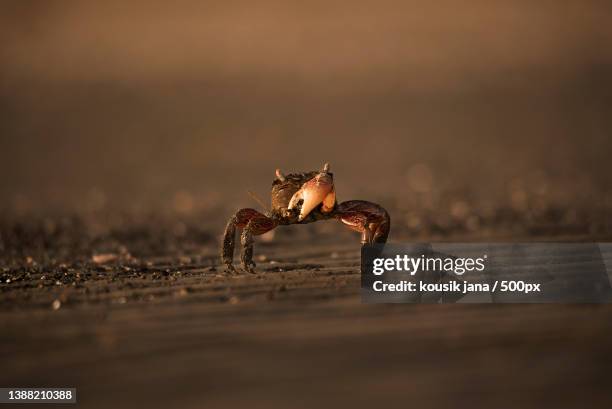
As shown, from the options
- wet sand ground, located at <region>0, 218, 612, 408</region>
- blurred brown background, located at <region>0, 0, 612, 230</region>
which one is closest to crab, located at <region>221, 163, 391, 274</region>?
wet sand ground, located at <region>0, 218, 612, 408</region>

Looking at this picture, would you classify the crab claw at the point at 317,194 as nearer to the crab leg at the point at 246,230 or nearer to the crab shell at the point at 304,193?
the crab shell at the point at 304,193

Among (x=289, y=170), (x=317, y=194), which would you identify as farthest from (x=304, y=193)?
(x=289, y=170)

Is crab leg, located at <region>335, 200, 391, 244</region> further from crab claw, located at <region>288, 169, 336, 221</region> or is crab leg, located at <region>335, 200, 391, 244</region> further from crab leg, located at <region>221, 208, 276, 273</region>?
crab leg, located at <region>221, 208, 276, 273</region>

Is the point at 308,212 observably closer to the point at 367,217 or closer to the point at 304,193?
the point at 304,193

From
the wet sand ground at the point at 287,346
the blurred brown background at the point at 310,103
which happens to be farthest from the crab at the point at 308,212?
the blurred brown background at the point at 310,103

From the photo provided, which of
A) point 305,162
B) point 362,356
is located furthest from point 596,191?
point 362,356

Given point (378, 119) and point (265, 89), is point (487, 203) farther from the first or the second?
point (265, 89)
